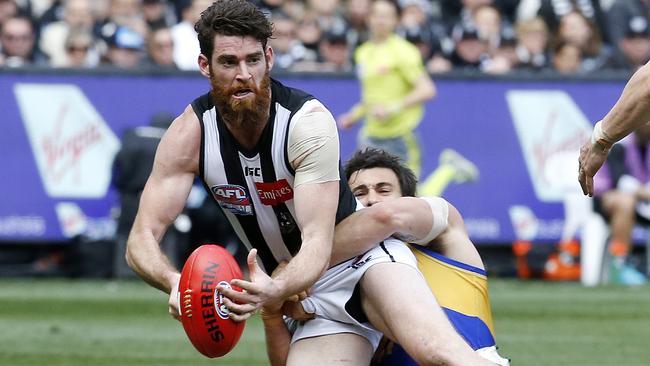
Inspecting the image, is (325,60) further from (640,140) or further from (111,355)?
(111,355)

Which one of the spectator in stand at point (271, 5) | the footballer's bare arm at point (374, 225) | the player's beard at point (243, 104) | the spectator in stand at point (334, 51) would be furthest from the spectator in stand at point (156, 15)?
the player's beard at point (243, 104)

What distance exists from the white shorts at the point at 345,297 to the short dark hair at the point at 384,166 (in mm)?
560

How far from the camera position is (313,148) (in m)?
6.22

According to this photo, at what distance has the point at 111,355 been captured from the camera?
30.5 ft

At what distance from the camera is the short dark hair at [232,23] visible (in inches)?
241

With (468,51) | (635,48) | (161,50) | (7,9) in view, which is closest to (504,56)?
(468,51)

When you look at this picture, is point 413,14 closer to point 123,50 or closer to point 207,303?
point 123,50

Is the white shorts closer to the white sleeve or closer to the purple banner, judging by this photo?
the white sleeve

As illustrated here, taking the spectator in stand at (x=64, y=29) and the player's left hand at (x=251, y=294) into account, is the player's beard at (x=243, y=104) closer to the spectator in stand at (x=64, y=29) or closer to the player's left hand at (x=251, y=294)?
the player's left hand at (x=251, y=294)

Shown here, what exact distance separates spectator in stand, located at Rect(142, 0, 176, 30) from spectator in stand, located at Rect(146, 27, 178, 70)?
586 millimetres

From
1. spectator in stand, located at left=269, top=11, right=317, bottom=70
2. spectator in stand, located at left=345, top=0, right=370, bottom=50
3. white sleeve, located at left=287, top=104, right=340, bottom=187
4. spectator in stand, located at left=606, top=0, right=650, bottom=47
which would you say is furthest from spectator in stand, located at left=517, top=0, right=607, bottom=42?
white sleeve, located at left=287, top=104, right=340, bottom=187

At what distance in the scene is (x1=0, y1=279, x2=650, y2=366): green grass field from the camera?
9234mm

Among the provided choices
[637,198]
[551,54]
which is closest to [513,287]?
[637,198]

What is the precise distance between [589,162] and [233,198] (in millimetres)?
1566
